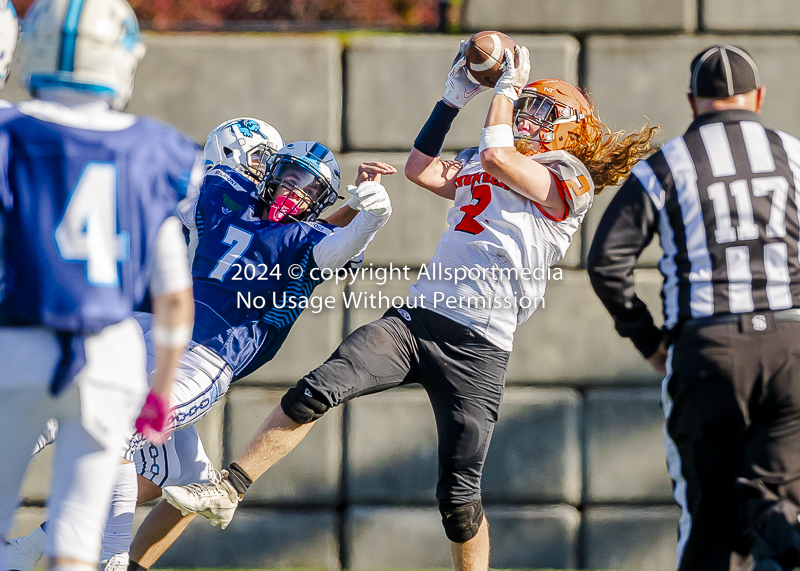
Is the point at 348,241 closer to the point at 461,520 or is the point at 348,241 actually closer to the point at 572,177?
the point at 572,177

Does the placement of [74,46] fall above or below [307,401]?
above

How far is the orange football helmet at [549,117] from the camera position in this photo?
3414 mm

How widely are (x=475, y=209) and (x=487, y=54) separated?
558mm

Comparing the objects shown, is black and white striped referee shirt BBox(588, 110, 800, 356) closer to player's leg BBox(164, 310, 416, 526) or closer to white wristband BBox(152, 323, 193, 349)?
player's leg BBox(164, 310, 416, 526)

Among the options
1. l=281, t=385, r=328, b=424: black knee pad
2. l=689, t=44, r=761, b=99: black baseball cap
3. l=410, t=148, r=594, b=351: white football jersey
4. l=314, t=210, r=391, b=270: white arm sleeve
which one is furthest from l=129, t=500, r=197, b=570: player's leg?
l=689, t=44, r=761, b=99: black baseball cap

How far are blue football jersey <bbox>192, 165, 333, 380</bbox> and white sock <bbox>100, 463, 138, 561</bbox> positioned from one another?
51cm

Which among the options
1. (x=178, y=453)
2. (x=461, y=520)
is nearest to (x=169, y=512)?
(x=178, y=453)

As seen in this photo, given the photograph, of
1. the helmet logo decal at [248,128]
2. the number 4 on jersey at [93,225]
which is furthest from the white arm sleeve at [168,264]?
the helmet logo decal at [248,128]

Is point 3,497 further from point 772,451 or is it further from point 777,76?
point 777,76

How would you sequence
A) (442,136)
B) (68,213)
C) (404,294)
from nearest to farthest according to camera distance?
(68,213) < (442,136) < (404,294)

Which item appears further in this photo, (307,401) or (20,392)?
(307,401)

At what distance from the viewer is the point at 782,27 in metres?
4.23

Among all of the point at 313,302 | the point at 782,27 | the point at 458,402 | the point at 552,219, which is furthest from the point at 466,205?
the point at 782,27

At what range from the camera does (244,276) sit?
10.5ft
